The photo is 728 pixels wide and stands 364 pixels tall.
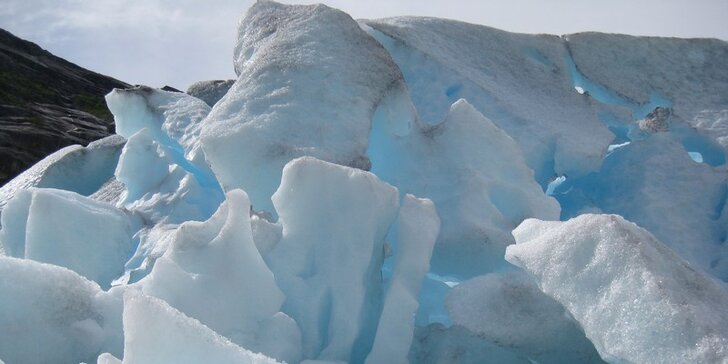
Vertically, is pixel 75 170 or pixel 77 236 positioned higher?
pixel 77 236

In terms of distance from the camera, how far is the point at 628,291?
6.57ft

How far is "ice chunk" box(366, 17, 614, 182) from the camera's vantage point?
395 cm

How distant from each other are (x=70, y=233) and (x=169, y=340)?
1582 millimetres

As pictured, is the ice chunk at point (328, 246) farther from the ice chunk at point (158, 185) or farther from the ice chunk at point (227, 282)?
the ice chunk at point (158, 185)

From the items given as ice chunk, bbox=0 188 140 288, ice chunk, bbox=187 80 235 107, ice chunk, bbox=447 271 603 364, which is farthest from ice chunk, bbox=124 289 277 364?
ice chunk, bbox=187 80 235 107

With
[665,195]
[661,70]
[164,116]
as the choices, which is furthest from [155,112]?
[661,70]

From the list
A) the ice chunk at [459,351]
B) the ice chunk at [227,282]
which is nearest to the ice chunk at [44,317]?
the ice chunk at [227,282]

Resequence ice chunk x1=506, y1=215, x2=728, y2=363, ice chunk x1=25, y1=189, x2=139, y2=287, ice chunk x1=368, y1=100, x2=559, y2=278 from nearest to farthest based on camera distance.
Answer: ice chunk x1=506, y1=215, x2=728, y2=363, ice chunk x1=25, y1=189, x2=139, y2=287, ice chunk x1=368, y1=100, x2=559, y2=278

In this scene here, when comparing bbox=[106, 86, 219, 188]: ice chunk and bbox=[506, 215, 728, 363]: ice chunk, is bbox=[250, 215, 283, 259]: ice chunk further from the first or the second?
bbox=[106, 86, 219, 188]: ice chunk

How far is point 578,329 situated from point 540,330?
0.12 m

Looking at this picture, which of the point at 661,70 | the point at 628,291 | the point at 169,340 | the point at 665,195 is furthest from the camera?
the point at 661,70

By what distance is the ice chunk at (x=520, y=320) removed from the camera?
7.95 ft

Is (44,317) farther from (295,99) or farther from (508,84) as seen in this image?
(508,84)

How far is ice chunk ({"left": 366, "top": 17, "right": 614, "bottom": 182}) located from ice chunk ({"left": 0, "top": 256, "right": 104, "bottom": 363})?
2.19 meters
